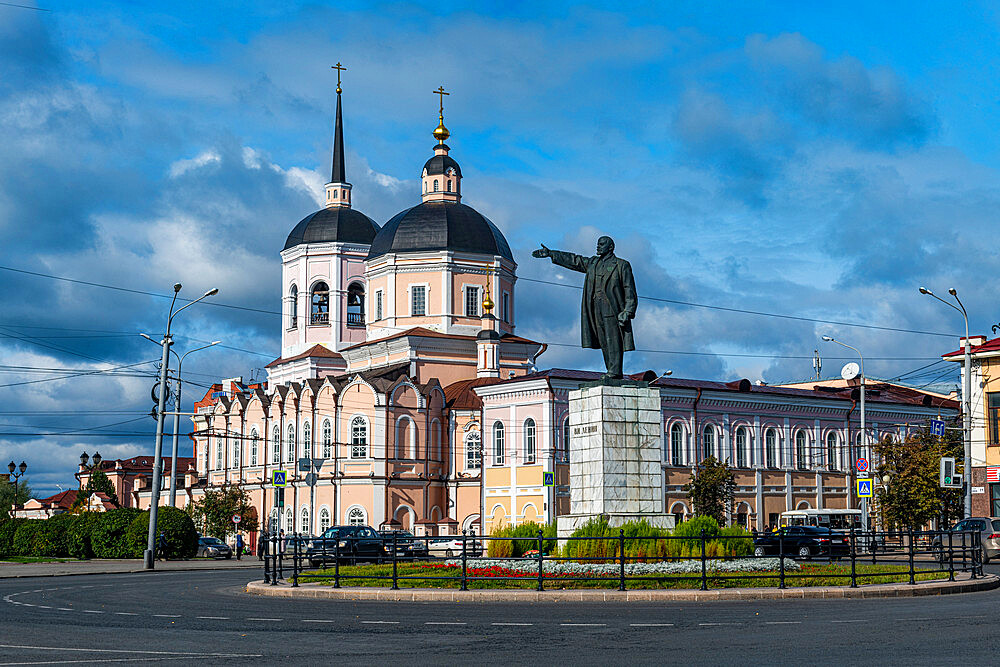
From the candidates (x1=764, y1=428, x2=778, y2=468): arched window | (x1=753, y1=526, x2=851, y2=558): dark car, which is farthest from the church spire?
(x1=753, y1=526, x2=851, y2=558): dark car

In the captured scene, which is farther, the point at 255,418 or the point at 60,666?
the point at 255,418

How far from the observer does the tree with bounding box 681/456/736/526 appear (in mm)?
62344

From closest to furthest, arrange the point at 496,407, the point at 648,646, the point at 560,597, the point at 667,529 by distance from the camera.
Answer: the point at 648,646, the point at 560,597, the point at 667,529, the point at 496,407

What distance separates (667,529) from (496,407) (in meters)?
44.7

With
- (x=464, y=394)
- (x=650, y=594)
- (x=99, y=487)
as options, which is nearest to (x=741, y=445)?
(x=464, y=394)

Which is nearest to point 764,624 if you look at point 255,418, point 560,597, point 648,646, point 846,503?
point 648,646

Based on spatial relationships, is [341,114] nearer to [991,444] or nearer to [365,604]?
[991,444]

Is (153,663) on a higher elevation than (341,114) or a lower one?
lower

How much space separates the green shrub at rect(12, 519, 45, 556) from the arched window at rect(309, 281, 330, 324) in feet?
88.9

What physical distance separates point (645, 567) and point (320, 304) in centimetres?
6049

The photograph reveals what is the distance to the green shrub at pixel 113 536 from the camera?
49062 millimetres

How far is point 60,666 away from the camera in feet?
38.1

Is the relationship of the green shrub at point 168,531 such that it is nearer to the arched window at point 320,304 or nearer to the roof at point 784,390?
the roof at point 784,390

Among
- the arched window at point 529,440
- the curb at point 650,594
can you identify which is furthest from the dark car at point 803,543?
the arched window at point 529,440
